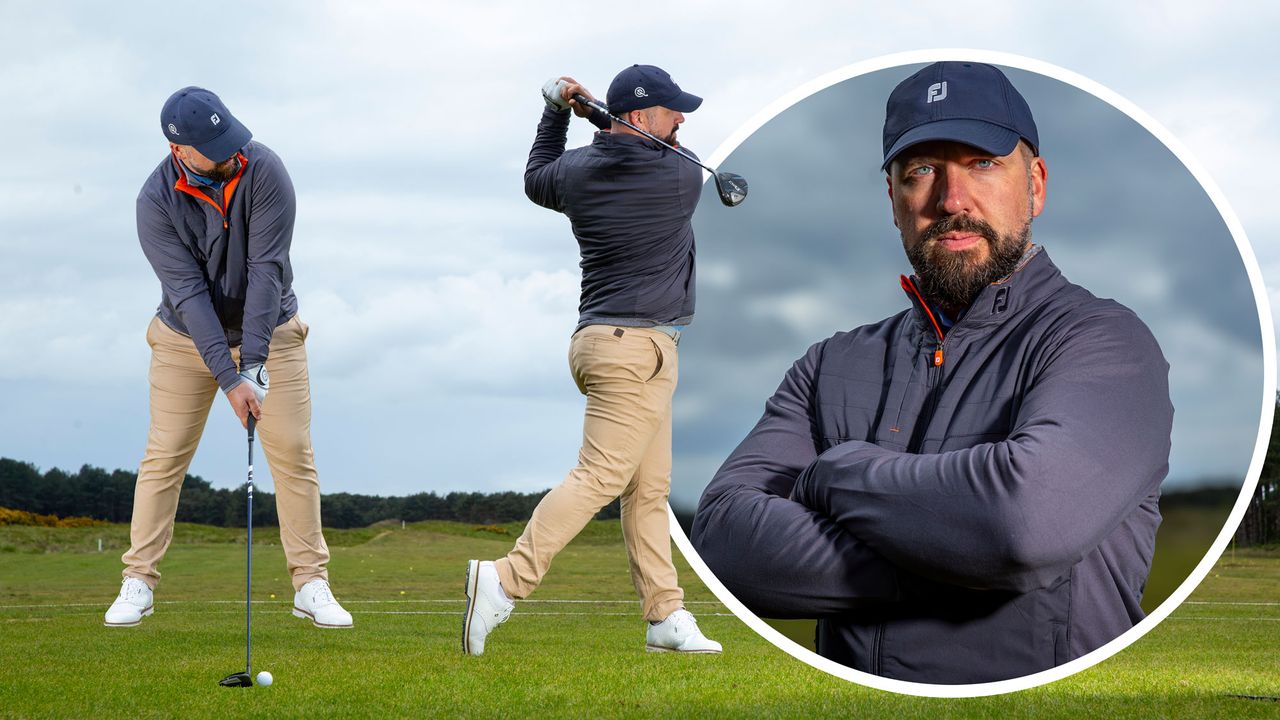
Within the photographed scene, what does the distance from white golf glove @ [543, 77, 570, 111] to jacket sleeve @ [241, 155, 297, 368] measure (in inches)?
82.3

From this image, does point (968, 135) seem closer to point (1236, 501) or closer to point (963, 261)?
point (963, 261)

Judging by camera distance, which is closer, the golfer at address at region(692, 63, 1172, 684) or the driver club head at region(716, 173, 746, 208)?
the golfer at address at region(692, 63, 1172, 684)

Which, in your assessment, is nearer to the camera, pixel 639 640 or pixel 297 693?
pixel 297 693

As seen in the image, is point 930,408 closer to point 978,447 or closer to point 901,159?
point 978,447

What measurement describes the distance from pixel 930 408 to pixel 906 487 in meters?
0.15

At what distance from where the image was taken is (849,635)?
1608mm

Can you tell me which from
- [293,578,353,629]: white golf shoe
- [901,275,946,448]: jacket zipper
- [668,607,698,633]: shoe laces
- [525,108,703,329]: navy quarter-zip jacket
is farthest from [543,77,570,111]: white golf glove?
[293,578,353,629]: white golf shoe

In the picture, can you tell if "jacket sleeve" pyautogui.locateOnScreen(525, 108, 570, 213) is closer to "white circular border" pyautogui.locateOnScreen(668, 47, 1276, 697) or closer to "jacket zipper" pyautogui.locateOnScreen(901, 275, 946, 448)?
"white circular border" pyautogui.locateOnScreen(668, 47, 1276, 697)

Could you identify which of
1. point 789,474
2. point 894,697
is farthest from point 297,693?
point 789,474

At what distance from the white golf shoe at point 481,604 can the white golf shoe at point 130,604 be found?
8.58 ft

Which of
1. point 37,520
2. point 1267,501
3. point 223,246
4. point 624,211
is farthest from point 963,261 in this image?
point 37,520

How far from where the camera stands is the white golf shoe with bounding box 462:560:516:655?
14.9 ft

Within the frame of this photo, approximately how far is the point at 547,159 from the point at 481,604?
67.7 inches

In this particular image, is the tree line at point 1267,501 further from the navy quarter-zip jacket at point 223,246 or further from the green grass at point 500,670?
the navy quarter-zip jacket at point 223,246
